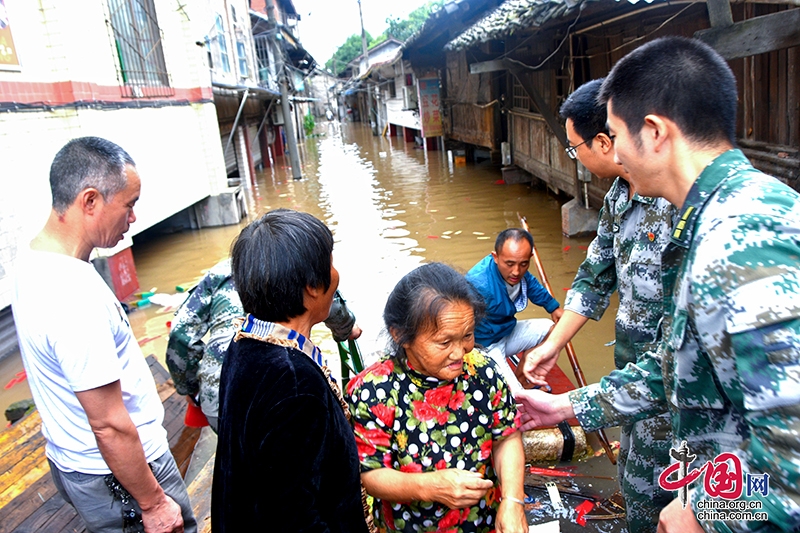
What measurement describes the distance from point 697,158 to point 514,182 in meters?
12.3

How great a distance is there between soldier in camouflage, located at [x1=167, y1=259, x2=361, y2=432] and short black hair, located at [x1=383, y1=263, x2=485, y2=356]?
3.43 ft

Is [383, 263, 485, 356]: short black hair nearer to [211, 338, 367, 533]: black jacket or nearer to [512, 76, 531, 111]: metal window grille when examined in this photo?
[211, 338, 367, 533]: black jacket

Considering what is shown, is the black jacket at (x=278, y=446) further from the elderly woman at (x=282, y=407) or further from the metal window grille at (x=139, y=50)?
the metal window grille at (x=139, y=50)

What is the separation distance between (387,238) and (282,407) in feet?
28.0

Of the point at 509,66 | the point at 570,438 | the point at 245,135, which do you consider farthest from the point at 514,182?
the point at 570,438

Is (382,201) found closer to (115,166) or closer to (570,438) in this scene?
(570,438)

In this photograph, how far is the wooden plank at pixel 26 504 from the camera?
275 centimetres

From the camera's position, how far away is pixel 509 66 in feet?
27.2

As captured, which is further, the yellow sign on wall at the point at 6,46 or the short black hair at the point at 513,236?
the yellow sign on wall at the point at 6,46

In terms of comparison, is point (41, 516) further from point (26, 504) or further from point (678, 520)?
point (678, 520)

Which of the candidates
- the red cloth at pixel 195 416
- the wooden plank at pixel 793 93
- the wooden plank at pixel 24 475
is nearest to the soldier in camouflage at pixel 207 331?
the red cloth at pixel 195 416

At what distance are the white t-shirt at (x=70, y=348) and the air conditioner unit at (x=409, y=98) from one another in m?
22.7

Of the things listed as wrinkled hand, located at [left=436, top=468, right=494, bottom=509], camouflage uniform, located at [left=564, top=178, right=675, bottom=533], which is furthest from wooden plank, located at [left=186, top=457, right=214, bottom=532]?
camouflage uniform, located at [left=564, top=178, right=675, bottom=533]

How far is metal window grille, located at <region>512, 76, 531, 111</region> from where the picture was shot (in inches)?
447
